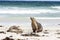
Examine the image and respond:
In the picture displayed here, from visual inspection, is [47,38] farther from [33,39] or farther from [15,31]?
[15,31]

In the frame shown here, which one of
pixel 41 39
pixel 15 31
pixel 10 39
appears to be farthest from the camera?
pixel 15 31

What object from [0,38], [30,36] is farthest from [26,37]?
[0,38]

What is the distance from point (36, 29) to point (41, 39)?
1610 millimetres

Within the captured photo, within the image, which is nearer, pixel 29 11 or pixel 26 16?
pixel 26 16

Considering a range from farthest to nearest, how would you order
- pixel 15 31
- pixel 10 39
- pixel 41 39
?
pixel 15 31 → pixel 41 39 → pixel 10 39

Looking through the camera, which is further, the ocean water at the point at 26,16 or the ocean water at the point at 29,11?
the ocean water at the point at 29,11

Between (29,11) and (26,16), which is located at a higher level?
(26,16)

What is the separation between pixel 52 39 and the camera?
8461 mm

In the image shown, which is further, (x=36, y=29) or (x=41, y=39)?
(x=36, y=29)

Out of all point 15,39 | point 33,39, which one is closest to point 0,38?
point 15,39

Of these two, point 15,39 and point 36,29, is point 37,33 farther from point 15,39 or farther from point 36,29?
point 15,39

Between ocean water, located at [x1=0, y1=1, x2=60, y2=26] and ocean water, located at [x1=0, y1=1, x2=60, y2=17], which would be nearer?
ocean water, located at [x1=0, y1=1, x2=60, y2=26]

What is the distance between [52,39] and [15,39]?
131cm

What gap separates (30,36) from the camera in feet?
29.4
